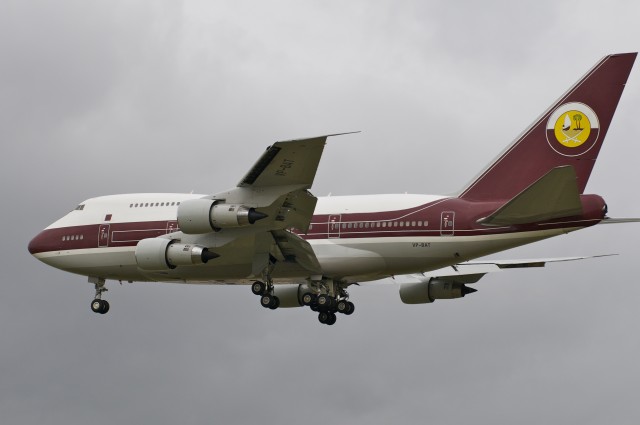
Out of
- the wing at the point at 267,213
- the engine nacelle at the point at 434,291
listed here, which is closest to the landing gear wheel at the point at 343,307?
the wing at the point at 267,213

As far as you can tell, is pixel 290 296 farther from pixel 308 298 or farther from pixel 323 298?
pixel 323 298

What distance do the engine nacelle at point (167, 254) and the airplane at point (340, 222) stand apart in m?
0.05

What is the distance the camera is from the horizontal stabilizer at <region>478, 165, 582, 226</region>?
4660 cm

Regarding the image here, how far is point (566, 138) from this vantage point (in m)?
52.5

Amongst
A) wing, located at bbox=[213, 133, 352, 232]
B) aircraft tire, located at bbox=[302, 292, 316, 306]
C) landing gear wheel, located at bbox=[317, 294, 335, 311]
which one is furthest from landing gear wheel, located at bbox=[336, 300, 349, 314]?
wing, located at bbox=[213, 133, 352, 232]

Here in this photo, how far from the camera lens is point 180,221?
169 ft

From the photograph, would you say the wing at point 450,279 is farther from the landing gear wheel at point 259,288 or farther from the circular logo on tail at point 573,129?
the circular logo on tail at point 573,129

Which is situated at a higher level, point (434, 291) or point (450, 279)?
point (450, 279)

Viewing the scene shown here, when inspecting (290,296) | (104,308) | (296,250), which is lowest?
(104,308)

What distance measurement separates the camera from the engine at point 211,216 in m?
50.8

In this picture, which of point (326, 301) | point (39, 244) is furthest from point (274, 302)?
point (39, 244)

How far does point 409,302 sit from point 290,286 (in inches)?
216

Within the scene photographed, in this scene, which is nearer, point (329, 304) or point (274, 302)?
point (274, 302)

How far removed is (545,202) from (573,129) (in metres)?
5.62
